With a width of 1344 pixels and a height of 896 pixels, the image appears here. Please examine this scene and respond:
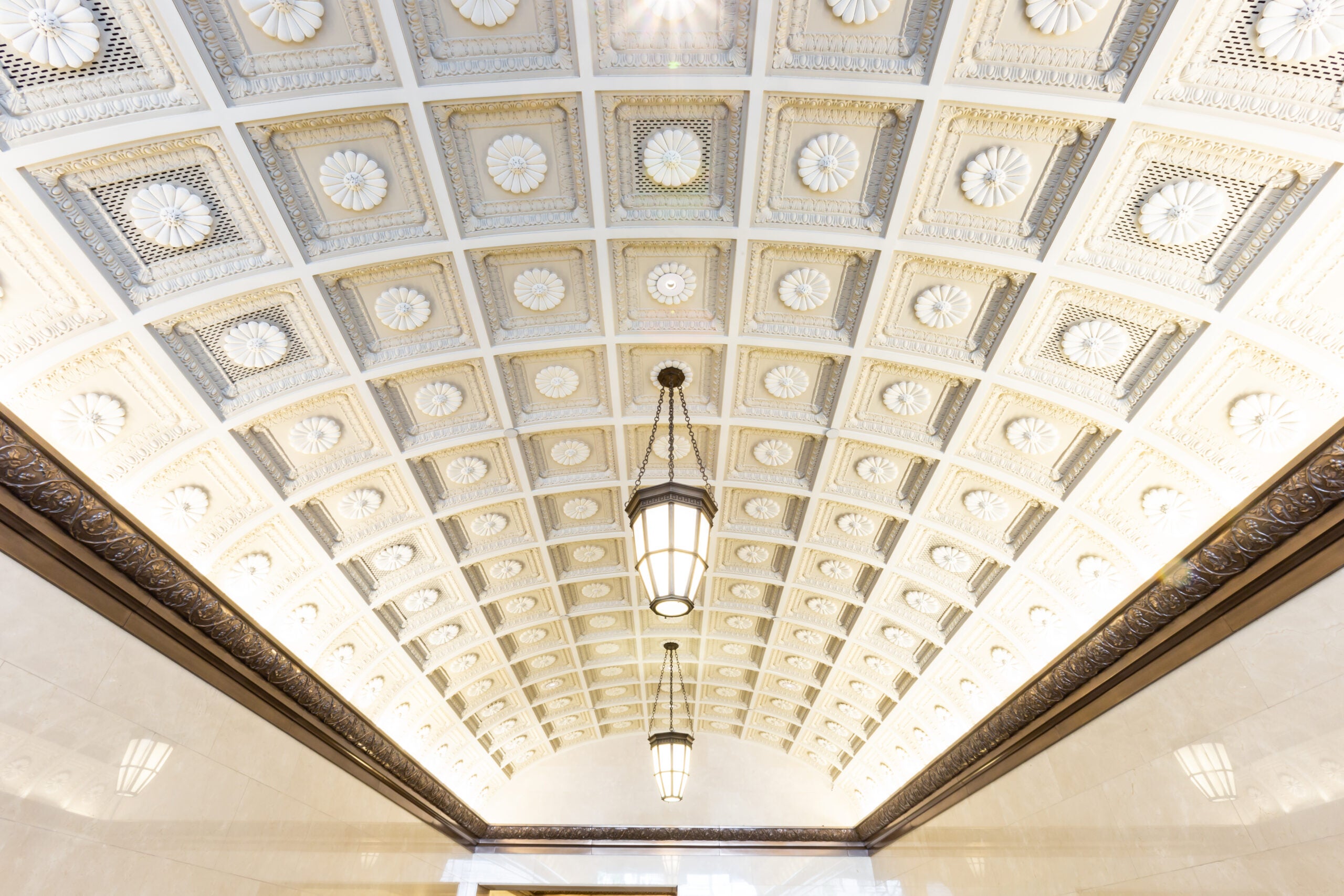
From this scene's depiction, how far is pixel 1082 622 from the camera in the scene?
26.0 feet

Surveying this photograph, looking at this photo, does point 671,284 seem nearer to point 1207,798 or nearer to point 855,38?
point 855,38

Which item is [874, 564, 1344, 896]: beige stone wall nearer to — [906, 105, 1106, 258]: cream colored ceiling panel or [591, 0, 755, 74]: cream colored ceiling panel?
[906, 105, 1106, 258]: cream colored ceiling panel

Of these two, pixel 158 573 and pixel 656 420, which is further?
pixel 656 420

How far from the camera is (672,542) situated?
4910mm

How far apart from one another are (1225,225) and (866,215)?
254 cm

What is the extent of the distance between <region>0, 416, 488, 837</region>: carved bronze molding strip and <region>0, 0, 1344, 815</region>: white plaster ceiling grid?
658mm

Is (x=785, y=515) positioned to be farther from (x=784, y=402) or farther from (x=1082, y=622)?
(x=1082, y=622)

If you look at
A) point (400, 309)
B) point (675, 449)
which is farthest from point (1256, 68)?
point (400, 309)

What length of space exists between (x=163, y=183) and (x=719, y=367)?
16.2 feet

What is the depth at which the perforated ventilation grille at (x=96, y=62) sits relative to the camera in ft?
13.5

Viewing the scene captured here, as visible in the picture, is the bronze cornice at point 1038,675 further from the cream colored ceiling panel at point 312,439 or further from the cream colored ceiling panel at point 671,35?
the cream colored ceiling panel at point 671,35

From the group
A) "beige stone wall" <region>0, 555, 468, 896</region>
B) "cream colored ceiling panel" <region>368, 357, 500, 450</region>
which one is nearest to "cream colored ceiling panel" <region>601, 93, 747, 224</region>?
"cream colored ceiling panel" <region>368, 357, 500, 450</region>

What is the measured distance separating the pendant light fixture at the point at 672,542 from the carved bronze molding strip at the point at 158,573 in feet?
13.7

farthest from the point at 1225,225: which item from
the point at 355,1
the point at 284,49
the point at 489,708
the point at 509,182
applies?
the point at 489,708
